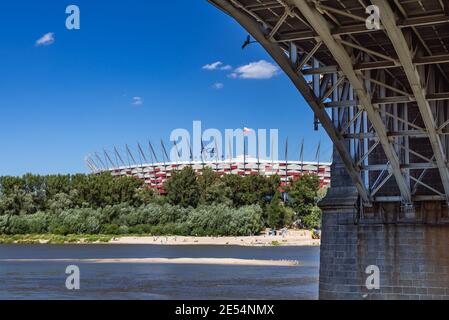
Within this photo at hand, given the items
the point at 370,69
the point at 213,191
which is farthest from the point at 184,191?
the point at 370,69

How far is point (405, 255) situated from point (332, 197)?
292cm

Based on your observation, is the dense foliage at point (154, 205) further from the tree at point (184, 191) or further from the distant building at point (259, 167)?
the distant building at point (259, 167)

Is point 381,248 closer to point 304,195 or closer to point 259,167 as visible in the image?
point 304,195

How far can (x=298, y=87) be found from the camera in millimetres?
17844

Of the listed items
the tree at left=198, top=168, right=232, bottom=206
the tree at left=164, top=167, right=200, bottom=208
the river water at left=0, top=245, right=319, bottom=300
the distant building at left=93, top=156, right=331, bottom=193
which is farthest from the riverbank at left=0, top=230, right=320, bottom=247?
the river water at left=0, top=245, right=319, bottom=300

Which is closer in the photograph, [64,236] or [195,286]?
[195,286]

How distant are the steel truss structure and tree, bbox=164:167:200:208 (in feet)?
340

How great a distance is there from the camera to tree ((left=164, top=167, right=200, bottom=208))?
412 feet

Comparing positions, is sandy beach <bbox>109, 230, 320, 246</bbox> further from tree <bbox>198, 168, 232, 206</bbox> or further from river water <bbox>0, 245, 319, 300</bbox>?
river water <bbox>0, 245, 319, 300</bbox>

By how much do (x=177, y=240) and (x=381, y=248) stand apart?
9528 centimetres

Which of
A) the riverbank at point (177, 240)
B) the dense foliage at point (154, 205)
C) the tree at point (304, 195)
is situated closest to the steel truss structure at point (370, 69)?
the riverbank at point (177, 240)

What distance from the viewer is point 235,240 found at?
366 ft
